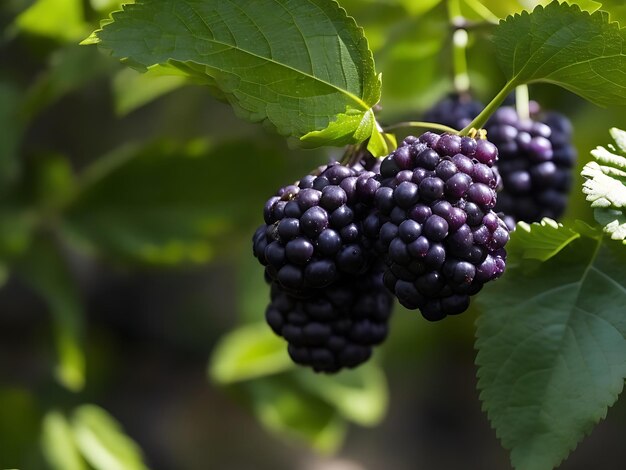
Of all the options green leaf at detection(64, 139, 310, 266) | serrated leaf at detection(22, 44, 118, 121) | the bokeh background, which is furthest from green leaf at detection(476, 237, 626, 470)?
serrated leaf at detection(22, 44, 118, 121)

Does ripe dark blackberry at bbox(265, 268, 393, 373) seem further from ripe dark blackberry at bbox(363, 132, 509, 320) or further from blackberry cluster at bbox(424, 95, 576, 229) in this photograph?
blackberry cluster at bbox(424, 95, 576, 229)

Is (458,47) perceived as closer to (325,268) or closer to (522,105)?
(522,105)

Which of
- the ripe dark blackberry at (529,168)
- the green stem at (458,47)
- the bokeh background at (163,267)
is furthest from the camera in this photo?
the bokeh background at (163,267)

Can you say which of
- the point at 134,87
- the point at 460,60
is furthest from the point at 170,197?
the point at 460,60

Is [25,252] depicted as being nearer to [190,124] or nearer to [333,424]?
[190,124]

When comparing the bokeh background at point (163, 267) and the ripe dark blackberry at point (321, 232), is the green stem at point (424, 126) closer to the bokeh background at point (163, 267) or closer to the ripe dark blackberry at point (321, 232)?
the ripe dark blackberry at point (321, 232)

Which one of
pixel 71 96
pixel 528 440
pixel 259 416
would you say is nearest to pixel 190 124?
pixel 71 96

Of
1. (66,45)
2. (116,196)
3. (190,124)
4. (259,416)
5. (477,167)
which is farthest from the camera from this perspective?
(190,124)

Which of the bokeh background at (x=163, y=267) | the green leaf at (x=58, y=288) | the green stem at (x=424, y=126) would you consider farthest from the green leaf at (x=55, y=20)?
the green stem at (x=424, y=126)
